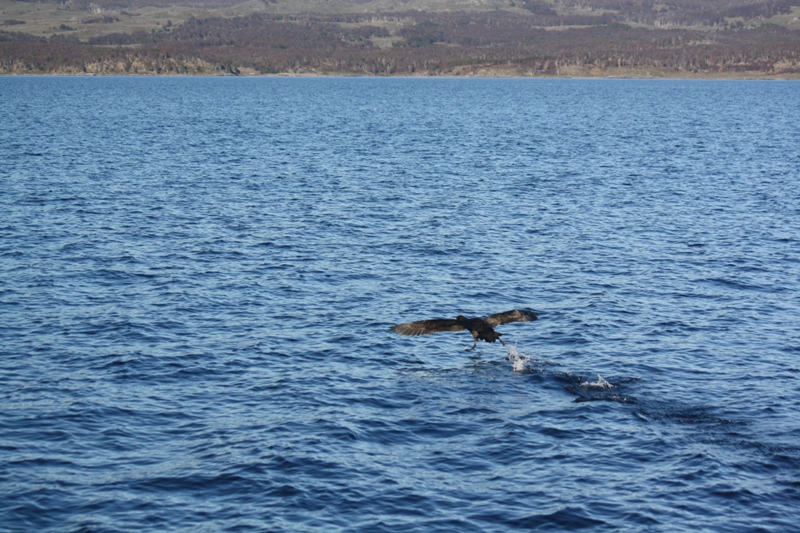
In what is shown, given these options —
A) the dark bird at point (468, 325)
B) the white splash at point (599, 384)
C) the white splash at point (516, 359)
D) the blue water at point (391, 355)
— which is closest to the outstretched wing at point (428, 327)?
the dark bird at point (468, 325)

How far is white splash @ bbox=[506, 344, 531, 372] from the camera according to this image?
972 inches

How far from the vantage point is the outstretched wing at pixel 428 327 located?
23578 millimetres

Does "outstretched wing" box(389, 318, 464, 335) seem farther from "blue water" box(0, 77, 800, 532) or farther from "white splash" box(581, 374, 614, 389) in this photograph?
"white splash" box(581, 374, 614, 389)

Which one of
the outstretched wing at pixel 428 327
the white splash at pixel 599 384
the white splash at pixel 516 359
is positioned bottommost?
the white splash at pixel 599 384

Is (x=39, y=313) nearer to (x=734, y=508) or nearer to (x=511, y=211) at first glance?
(x=734, y=508)

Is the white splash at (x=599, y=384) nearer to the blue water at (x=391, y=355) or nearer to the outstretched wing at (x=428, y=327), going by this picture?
the blue water at (x=391, y=355)

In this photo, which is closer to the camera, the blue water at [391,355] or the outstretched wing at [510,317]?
the blue water at [391,355]

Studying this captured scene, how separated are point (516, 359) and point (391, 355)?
3.73 m

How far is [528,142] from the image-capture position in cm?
9438

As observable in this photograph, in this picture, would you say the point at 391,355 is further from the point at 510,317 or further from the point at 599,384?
the point at 599,384

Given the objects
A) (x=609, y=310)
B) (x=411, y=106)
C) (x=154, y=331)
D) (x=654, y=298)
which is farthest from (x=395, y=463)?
(x=411, y=106)

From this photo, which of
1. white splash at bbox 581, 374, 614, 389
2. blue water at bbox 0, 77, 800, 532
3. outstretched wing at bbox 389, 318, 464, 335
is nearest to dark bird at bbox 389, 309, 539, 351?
outstretched wing at bbox 389, 318, 464, 335

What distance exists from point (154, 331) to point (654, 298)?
707 inches

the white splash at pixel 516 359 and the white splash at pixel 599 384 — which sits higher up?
the white splash at pixel 516 359
